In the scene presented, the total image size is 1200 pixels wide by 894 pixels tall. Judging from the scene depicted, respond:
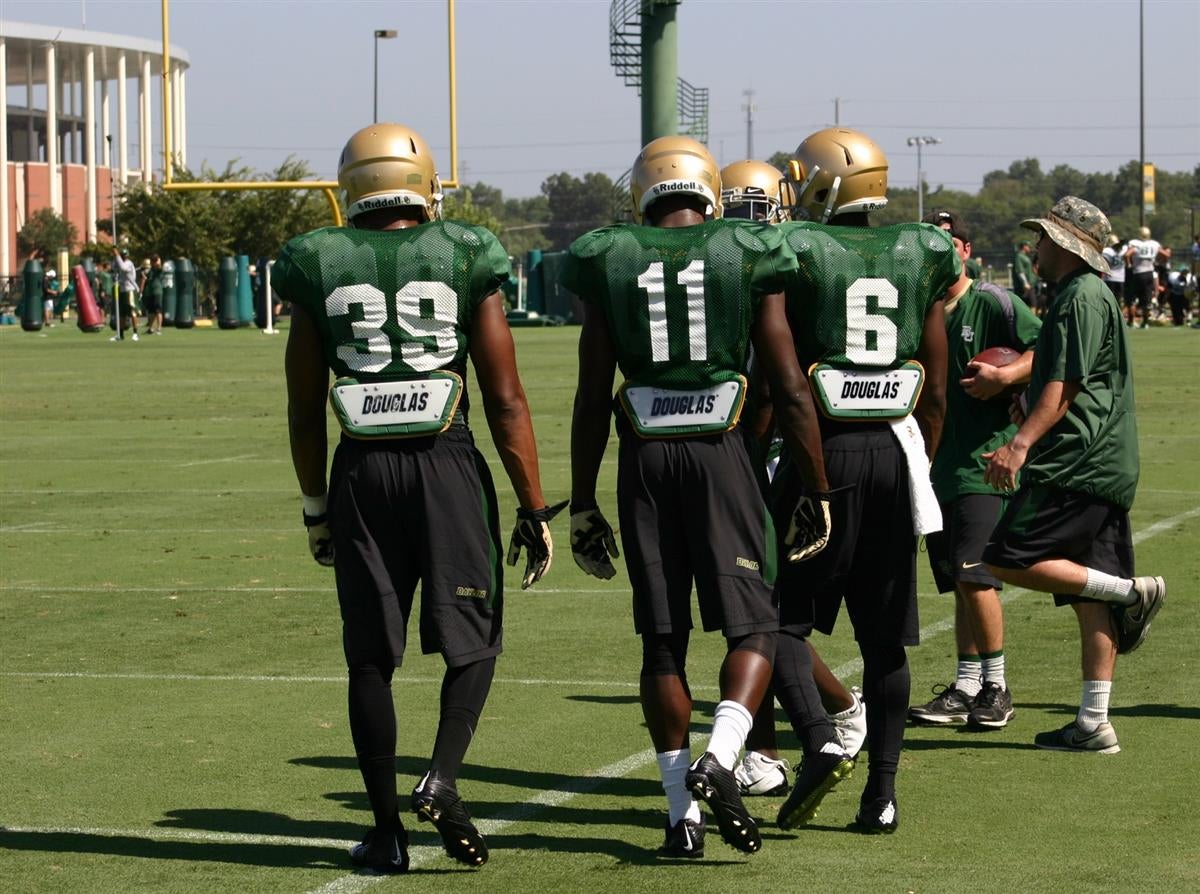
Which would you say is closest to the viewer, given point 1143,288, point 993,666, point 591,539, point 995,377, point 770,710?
point 591,539

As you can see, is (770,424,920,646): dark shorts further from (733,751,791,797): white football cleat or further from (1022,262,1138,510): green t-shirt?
(1022,262,1138,510): green t-shirt

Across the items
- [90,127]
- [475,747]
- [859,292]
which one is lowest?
[475,747]

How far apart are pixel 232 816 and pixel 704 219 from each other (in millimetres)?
2389

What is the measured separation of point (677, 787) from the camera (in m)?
5.95

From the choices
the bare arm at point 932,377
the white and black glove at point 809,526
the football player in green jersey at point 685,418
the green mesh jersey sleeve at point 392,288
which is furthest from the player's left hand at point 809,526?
the green mesh jersey sleeve at point 392,288

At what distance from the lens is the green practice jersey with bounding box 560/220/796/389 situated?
593cm

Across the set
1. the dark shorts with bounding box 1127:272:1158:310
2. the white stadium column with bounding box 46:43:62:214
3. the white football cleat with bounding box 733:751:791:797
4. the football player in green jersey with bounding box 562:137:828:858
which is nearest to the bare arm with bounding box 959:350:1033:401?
the white football cleat with bounding box 733:751:791:797

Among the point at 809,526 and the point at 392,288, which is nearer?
the point at 392,288

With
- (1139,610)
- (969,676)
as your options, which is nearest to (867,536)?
(1139,610)

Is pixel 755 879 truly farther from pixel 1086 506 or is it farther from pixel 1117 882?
pixel 1086 506

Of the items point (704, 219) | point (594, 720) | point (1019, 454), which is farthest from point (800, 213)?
point (594, 720)

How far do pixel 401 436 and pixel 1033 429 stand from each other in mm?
2393

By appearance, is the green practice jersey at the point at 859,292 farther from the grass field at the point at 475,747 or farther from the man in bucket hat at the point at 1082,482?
the grass field at the point at 475,747

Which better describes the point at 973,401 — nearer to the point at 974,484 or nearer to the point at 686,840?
the point at 974,484
